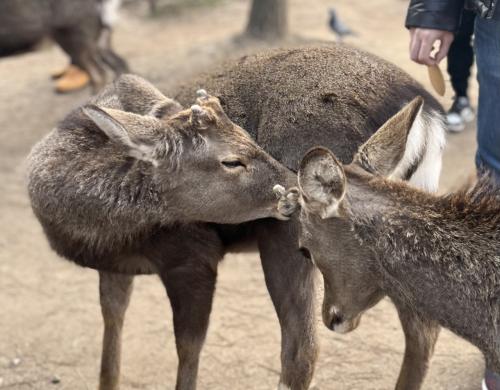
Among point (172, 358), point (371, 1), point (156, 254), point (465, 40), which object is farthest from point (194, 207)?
point (371, 1)

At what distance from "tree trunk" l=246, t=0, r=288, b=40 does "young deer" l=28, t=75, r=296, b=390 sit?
5840 mm

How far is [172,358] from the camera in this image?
4.73 metres

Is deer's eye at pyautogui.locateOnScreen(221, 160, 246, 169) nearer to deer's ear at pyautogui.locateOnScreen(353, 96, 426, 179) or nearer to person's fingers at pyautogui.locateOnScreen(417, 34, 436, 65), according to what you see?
deer's ear at pyautogui.locateOnScreen(353, 96, 426, 179)

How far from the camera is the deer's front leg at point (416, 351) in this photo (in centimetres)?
377

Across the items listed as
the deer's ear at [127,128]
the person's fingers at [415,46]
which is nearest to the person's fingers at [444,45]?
the person's fingers at [415,46]

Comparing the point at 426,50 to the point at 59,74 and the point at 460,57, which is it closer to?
the point at 460,57

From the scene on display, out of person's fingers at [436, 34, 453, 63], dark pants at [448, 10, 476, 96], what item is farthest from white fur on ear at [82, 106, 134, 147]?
dark pants at [448, 10, 476, 96]

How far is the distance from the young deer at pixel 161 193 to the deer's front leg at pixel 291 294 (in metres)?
0.13

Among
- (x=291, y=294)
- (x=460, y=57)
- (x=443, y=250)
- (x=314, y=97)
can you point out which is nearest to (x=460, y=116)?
(x=460, y=57)

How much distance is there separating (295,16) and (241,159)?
793 cm

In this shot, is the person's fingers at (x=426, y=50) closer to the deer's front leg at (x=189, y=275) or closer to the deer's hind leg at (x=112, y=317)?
the deer's front leg at (x=189, y=275)

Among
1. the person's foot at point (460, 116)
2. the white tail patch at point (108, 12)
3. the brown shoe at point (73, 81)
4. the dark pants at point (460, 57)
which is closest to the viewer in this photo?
the dark pants at point (460, 57)

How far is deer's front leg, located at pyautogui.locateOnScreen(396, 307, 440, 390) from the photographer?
3.77 meters

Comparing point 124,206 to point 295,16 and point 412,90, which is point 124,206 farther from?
point 295,16
